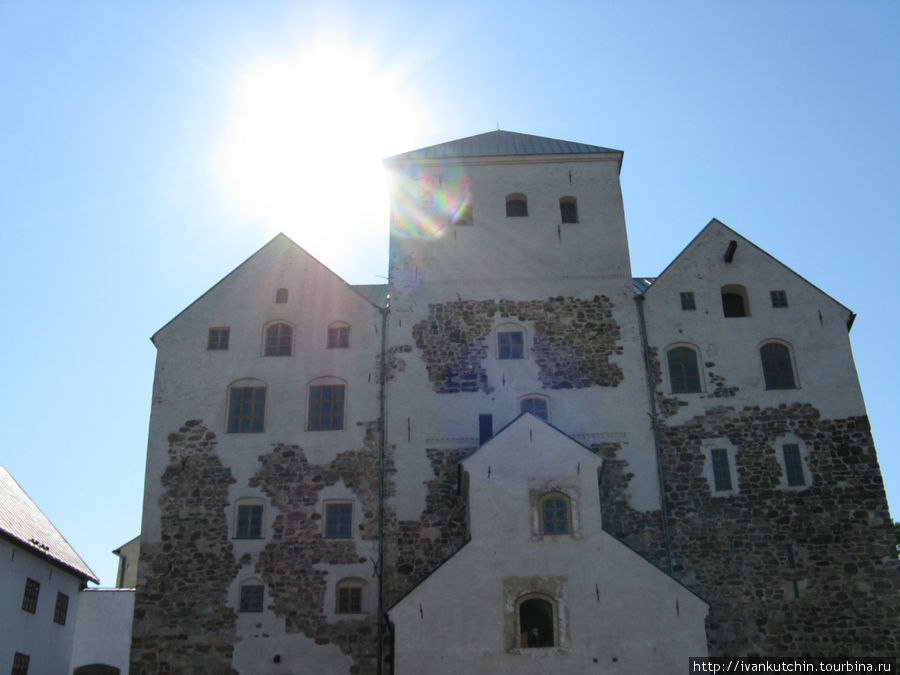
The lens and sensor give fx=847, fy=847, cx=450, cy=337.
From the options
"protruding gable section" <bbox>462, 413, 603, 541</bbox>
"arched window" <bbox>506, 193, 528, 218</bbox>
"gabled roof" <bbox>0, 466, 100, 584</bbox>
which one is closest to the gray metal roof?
"arched window" <bbox>506, 193, 528, 218</bbox>

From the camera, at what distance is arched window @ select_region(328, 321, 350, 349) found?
28.2 metres

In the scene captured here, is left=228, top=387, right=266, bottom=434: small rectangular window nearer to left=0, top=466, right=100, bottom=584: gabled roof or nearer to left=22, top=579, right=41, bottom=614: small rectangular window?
left=0, top=466, right=100, bottom=584: gabled roof

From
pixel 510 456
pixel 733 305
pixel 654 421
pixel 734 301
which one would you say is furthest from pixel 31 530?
pixel 734 301

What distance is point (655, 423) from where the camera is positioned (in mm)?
26375

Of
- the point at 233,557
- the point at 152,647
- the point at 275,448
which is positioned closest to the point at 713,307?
the point at 275,448

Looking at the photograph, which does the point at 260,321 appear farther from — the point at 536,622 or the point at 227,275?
the point at 536,622

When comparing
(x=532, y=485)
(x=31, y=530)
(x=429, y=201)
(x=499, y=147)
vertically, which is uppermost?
(x=499, y=147)

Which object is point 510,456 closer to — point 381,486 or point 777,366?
point 381,486

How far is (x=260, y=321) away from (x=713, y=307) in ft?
49.6

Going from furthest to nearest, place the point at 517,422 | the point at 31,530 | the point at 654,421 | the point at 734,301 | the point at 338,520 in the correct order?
the point at 31,530 < the point at 734,301 < the point at 654,421 < the point at 338,520 < the point at 517,422

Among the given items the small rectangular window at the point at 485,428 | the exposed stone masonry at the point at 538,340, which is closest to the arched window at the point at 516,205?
the exposed stone masonry at the point at 538,340

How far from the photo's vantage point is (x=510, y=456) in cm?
2372

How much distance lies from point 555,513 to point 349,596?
6.70 meters

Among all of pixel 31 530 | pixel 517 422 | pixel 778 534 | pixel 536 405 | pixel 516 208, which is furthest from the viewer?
pixel 516 208
